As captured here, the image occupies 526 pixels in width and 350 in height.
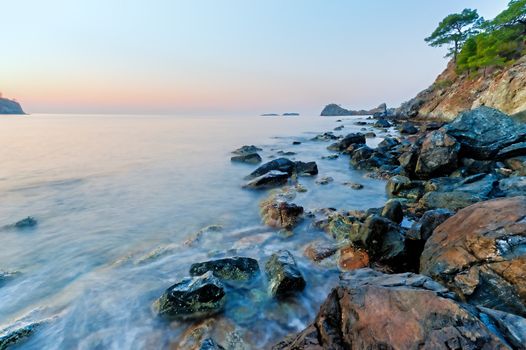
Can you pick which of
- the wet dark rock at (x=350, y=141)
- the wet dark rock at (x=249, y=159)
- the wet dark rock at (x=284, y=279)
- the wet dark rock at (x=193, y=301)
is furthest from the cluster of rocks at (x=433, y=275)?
the wet dark rock at (x=350, y=141)

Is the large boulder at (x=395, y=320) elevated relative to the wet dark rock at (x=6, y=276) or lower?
elevated

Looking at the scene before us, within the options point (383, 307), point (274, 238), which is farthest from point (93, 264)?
point (383, 307)

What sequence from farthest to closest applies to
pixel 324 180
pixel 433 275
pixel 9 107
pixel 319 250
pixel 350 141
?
pixel 9 107 → pixel 350 141 → pixel 324 180 → pixel 319 250 → pixel 433 275

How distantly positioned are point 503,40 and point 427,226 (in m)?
51.5

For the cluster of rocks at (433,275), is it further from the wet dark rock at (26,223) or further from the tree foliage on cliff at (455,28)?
the tree foliage on cliff at (455,28)

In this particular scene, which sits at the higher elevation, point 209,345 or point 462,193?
point 462,193

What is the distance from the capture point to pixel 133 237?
8.63 meters

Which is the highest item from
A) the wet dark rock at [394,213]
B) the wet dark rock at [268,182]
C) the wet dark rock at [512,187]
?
the wet dark rock at [512,187]

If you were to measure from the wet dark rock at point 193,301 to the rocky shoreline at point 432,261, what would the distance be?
0.13 ft

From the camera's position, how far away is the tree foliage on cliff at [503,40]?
3906cm

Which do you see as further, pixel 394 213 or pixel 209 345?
pixel 394 213

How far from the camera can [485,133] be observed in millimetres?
12125

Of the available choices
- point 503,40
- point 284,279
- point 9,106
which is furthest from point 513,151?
point 9,106

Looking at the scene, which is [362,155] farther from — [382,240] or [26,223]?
[26,223]
